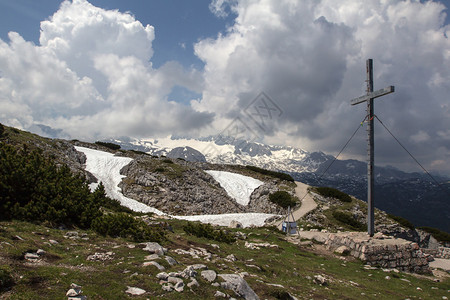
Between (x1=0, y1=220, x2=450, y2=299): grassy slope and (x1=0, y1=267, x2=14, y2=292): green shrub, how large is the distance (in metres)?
0.13

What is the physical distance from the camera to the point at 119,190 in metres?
43.9

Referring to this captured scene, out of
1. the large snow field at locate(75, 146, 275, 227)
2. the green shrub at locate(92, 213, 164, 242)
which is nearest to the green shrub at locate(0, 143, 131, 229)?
the green shrub at locate(92, 213, 164, 242)

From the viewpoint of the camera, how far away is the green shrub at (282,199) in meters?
47.9

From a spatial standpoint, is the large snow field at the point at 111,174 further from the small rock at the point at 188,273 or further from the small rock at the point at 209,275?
the small rock at the point at 188,273

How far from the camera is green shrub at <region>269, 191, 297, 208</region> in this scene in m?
47.9

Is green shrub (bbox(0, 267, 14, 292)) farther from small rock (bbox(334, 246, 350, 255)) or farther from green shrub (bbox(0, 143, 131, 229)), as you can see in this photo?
small rock (bbox(334, 246, 350, 255))

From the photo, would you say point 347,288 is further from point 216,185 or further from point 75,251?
point 216,185

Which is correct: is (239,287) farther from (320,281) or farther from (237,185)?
(237,185)

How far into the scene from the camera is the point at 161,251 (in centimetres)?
1009

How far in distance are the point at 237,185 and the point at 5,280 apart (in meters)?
52.0

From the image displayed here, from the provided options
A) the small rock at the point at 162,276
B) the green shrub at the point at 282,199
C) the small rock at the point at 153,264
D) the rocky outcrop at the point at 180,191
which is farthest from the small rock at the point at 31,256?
the green shrub at the point at 282,199

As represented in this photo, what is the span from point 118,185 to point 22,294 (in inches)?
1703

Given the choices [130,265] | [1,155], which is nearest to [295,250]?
[130,265]

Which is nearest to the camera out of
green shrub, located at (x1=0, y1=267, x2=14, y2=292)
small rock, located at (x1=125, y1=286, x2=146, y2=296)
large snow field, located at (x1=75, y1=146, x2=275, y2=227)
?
green shrub, located at (x1=0, y1=267, x2=14, y2=292)
